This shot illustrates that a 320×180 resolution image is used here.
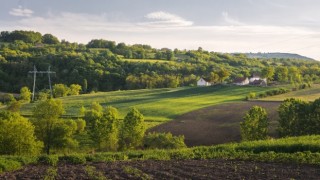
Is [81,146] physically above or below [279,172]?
below

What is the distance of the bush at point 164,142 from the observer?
4478 centimetres

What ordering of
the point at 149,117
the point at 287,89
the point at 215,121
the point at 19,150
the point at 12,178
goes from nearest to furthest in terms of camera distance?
the point at 12,178 → the point at 19,150 → the point at 215,121 → the point at 149,117 → the point at 287,89

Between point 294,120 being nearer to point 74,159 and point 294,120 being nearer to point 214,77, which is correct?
point 74,159

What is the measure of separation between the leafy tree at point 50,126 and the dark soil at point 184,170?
22221 millimetres

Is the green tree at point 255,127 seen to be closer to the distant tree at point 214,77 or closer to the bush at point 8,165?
the bush at point 8,165

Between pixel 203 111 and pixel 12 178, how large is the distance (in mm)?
53566

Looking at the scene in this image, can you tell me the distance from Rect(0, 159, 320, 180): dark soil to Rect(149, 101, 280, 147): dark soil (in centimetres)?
2418

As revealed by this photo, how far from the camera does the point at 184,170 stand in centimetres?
2259

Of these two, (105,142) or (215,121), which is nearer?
(105,142)

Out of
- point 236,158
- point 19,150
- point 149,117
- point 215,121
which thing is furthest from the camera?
point 149,117

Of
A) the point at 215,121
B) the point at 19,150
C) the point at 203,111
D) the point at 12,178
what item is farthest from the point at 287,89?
the point at 12,178

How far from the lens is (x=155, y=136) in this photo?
47531 millimetres

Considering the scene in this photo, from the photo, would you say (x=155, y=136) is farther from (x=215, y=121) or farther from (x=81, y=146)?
(x=215, y=121)

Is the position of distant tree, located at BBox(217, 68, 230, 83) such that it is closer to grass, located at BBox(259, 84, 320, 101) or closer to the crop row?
grass, located at BBox(259, 84, 320, 101)
